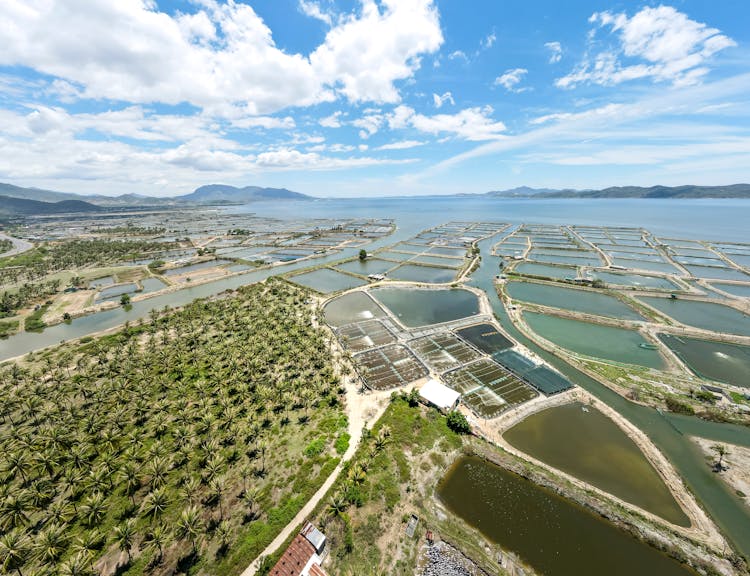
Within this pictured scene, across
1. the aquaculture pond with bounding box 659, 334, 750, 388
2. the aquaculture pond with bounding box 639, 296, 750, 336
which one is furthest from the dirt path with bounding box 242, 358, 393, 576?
the aquaculture pond with bounding box 639, 296, 750, 336

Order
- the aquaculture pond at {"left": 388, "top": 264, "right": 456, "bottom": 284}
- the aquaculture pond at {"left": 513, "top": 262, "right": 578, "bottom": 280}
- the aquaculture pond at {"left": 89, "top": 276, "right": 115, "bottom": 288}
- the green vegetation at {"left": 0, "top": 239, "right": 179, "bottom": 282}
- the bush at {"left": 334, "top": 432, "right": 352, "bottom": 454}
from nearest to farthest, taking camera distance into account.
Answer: the bush at {"left": 334, "top": 432, "right": 352, "bottom": 454} → the aquaculture pond at {"left": 89, "top": 276, "right": 115, "bottom": 288} → the aquaculture pond at {"left": 388, "top": 264, "right": 456, "bottom": 284} → the aquaculture pond at {"left": 513, "top": 262, "right": 578, "bottom": 280} → the green vegetation at {"left": 0, "top": 239, "right": 179, "bottom": 282}

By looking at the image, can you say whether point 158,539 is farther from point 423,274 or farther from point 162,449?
point 423,274

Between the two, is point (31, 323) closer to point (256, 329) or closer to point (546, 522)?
point (256, 329)

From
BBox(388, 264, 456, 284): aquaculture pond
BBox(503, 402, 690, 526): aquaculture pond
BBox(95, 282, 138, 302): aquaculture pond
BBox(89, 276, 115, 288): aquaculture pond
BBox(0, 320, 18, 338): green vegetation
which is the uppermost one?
BBox(388, 264, 456, 284): aquaculture pond

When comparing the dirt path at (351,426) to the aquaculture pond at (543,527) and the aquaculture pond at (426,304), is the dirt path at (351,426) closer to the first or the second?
the aquaculture pond at (543,527)

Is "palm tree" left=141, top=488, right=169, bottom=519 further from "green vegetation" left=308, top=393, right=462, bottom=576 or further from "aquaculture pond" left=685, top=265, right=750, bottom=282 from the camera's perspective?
"aquaculture pond" left=685, top=265, right=750, bottom=282

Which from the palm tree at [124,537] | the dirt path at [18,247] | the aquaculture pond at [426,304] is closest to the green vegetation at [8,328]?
the palm tree at [124,537]
